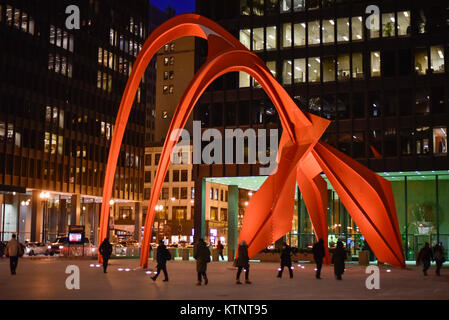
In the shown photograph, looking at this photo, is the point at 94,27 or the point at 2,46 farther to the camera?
the point at 94,27

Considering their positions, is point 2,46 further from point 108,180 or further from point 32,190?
point 108,180

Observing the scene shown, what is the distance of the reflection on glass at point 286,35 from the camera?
45.7 m

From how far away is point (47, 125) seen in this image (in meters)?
67.9

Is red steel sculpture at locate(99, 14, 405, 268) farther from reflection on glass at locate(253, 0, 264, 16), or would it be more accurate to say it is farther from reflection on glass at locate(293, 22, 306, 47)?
reflection on glass at locate(253, 0, 264, 16)

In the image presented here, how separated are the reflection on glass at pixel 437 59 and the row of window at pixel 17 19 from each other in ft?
139

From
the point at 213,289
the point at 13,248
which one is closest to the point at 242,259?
the point at 213,289

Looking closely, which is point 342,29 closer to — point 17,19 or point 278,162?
point 278,162

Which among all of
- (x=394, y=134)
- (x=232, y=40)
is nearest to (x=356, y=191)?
(x=232, y=40)

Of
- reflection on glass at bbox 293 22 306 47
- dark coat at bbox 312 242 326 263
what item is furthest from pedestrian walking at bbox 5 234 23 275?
reflection on glass at bbox 293 22 306 47

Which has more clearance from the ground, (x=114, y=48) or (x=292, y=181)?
(x=114, y=48)

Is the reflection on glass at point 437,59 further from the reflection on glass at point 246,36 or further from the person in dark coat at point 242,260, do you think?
the person in dark coat at point 242,260

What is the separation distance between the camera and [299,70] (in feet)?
148

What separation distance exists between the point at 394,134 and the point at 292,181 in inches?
743

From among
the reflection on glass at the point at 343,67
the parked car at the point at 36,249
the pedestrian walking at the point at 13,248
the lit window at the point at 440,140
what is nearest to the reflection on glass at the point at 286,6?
the reflection on glass at the point at 343,67
